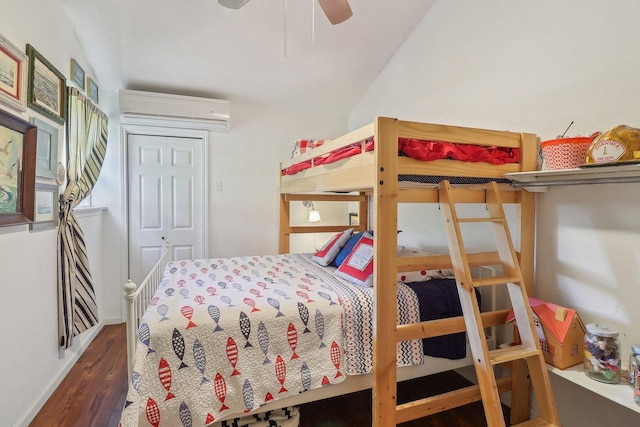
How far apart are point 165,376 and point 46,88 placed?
1.87 m

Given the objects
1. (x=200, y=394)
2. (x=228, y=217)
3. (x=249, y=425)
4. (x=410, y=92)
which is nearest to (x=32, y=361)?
(x=200, y=394)

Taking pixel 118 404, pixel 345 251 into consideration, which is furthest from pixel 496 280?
pixel 118 404

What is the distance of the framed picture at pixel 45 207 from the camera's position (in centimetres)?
184

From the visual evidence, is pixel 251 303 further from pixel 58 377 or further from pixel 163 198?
pixel 163 198

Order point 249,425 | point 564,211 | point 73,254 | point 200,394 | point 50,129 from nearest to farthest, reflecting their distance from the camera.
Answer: point 200,394
point 249,425
point 564,211
point 50,129
point 73,254

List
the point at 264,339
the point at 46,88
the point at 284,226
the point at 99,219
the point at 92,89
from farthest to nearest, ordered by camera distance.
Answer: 1. the point at 284,226
2. the point at 99,219
3. the point at 92,89
4. the point at 46,88
5. the point at 264,339

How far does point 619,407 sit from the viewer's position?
146 centimetres

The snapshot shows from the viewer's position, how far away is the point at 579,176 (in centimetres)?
138

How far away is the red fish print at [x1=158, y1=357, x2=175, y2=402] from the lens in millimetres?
1338

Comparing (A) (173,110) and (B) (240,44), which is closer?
(B) (240,44)

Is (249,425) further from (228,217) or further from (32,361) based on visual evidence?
(228,217)

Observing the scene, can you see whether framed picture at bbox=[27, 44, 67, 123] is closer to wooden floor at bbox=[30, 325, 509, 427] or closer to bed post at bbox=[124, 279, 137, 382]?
bed post at bbox=[124, 279, 137, 382]

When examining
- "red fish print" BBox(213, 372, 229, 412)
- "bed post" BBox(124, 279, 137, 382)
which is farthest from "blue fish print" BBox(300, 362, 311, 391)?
"bed post" BBox(124, 279, 137, 382)

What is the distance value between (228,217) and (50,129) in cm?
179
